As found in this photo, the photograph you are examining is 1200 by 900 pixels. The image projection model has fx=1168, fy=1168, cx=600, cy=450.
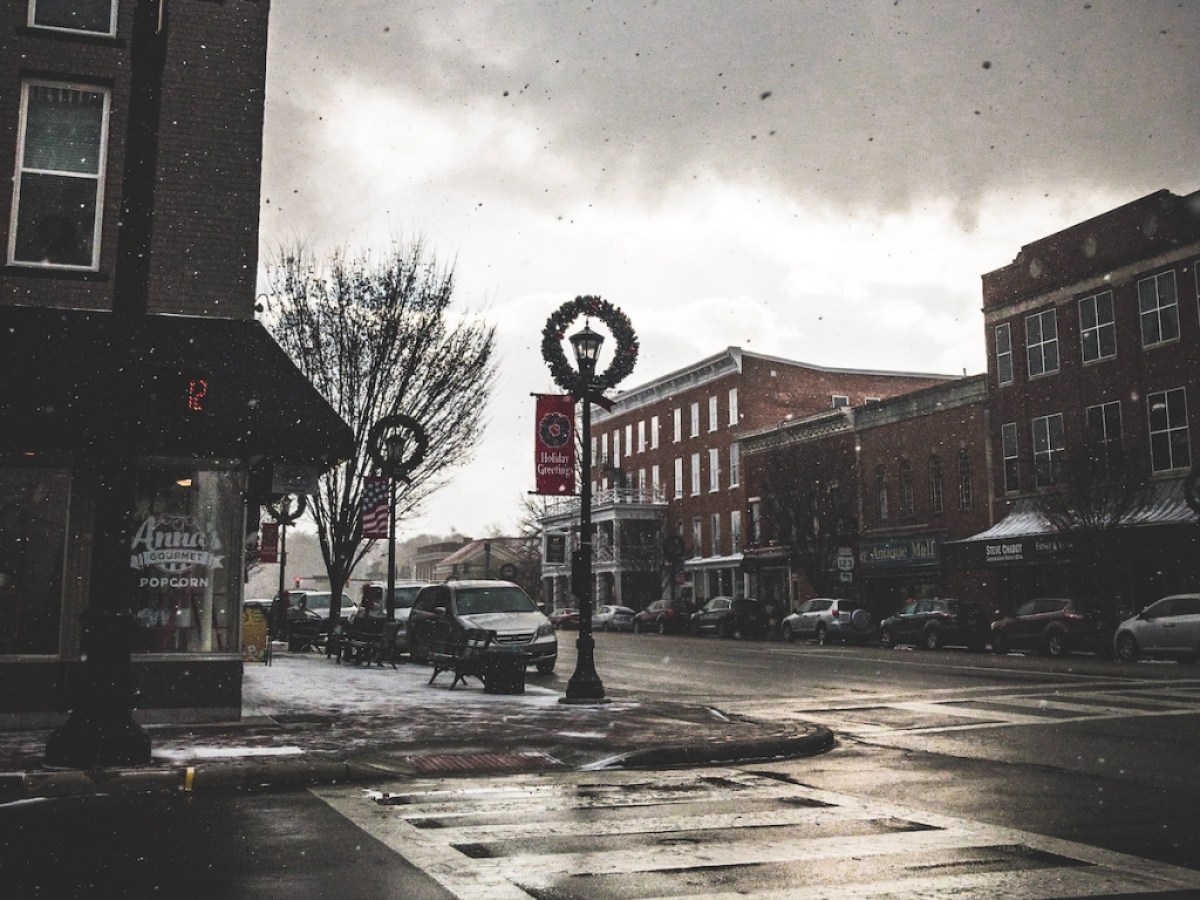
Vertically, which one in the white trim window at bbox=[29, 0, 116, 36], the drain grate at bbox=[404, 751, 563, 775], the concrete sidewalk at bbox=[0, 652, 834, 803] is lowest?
the drain grate at bbox=[404, 751, 563, 775]

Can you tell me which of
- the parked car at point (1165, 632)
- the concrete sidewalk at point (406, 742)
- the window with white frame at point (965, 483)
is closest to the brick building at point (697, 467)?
the window with white frame at point (965, 483)

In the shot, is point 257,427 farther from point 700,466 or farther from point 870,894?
point 700,466

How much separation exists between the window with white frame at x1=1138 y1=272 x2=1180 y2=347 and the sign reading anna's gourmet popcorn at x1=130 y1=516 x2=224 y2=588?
28.8 metres

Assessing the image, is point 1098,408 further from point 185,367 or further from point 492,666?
point 185,367

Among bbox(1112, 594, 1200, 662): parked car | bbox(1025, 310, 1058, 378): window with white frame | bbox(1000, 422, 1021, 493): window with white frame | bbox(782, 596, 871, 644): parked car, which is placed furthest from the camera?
bbox(1000, 422, 1021, 493): window with white frame

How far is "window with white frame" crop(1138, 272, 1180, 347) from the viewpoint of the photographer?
32.9 metres

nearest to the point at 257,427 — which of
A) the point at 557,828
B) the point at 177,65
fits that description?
the point at 177,65

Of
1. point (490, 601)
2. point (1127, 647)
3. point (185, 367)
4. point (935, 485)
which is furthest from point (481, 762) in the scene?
point (935, 485)

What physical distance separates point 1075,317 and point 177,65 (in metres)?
30.4

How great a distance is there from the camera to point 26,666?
1194 centimetres

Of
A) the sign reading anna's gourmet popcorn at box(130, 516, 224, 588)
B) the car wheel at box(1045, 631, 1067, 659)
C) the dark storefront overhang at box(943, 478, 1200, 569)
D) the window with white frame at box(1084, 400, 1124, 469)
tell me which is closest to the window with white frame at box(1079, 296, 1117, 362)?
the window with white frame at box(1084, 400, 1124, 469)

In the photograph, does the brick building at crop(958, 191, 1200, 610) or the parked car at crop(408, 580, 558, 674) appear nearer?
the parked car at crop(408, 580, 558, 674)

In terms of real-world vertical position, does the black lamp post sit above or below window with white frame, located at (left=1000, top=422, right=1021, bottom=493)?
below

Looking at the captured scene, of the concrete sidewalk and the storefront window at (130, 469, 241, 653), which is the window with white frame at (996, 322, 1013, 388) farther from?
the storefront window at (130, 469, 241, 653)
